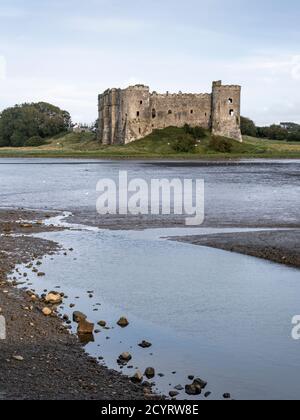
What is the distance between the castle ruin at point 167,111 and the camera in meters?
109

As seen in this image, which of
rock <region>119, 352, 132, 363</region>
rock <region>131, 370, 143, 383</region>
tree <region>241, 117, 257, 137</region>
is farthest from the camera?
tree <region>241, 117, 257, 137</region>

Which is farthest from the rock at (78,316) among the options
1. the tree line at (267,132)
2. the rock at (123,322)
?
the tree line at (267,132)

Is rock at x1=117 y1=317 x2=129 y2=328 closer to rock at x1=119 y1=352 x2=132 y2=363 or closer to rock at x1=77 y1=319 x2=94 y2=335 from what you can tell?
rock at x1=77 y1=319 x2=94 y2=335

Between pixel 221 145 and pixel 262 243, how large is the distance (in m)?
84.3

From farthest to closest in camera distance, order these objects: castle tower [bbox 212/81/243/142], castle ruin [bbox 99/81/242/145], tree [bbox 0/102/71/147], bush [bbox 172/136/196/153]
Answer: tree [bbox 0/102/71/147] → castle ruin [bbox 99/81/242/145] → castle tower [bbox 212/81/243/142] → bush [bbox 172/136/196/153]

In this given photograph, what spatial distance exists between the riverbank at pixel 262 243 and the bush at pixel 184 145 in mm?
80852

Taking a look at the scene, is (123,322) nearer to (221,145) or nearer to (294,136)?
(221,145)

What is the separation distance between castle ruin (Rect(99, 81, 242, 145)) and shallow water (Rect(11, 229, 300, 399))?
9125 cm

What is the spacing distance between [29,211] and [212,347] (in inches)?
840

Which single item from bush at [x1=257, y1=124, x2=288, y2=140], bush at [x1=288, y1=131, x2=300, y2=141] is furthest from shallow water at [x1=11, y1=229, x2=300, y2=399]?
bush at [x1=257, y1=124, x2=288, y2=140]

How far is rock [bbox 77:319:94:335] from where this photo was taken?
37.4 ft

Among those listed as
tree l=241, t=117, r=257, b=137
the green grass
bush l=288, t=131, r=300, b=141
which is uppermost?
tree l=241, t=117, r=257, b=137

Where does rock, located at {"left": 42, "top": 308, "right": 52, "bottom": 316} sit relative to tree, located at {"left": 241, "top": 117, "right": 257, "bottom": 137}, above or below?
below

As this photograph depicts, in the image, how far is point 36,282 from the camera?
14898mm
